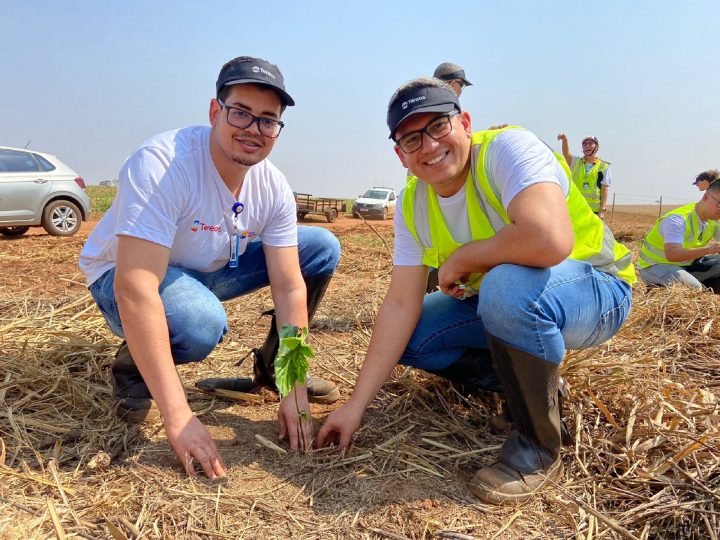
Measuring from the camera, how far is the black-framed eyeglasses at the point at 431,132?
193 centimetres

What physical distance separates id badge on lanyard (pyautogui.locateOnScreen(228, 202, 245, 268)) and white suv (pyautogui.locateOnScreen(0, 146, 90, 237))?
748 centimetres

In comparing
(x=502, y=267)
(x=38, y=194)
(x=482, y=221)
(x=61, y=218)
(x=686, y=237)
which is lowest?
(x=61, y=218)

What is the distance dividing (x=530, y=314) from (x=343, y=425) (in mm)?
772

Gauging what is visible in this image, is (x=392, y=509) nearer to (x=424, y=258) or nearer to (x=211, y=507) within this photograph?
(x=211, y=507)

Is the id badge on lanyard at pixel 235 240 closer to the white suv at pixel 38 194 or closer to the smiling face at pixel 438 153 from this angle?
the smiling face at pixel 438 153

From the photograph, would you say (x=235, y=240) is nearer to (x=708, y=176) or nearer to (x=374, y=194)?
(x=708, y=176)

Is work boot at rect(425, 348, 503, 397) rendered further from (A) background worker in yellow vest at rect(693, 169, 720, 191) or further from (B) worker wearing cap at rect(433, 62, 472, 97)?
(A) background worker in yellow vest at rect(693, 169, 720, 191)

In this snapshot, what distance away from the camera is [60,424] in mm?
2281

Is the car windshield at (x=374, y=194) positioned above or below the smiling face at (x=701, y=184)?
below

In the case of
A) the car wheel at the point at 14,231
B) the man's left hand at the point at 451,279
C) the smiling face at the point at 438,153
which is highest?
the smiling face at the point at 438,153

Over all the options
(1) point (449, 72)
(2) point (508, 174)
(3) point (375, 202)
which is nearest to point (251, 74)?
(2) point (508, 174)

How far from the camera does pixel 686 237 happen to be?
4.95 meters

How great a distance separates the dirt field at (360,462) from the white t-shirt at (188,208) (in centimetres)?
65

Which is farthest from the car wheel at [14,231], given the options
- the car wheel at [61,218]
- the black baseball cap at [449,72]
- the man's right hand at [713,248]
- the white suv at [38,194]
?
the man's right hand at [713,248]
